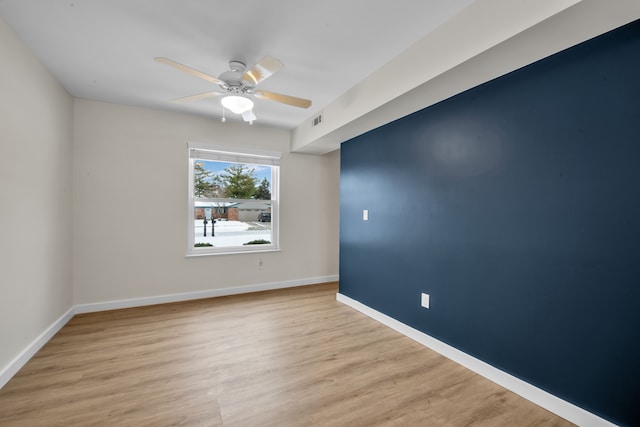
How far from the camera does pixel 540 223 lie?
186 cm

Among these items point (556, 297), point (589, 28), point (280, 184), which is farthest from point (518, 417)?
point (280, 184)

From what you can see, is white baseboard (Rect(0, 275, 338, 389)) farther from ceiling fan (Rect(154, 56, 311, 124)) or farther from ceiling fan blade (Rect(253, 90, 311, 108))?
ceiling fan blade (Rect(253, 90, 311, 108))

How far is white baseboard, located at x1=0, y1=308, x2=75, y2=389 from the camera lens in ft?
6.55

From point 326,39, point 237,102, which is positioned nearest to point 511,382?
point 326,39

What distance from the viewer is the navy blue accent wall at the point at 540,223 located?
60.1 inches

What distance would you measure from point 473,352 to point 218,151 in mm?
3903

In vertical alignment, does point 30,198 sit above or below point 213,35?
below

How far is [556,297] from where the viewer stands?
5.82ft

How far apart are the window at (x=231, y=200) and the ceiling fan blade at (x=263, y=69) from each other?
2008mm

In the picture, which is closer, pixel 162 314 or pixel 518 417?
pixel 518 417

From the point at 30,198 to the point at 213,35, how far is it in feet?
6.77

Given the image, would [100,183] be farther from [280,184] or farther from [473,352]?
[473,352]

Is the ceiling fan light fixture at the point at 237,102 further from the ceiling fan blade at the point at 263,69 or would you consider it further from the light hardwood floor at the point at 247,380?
the light hardwood floor at the point at 247,380

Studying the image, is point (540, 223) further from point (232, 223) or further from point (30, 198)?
point (30, 198)
